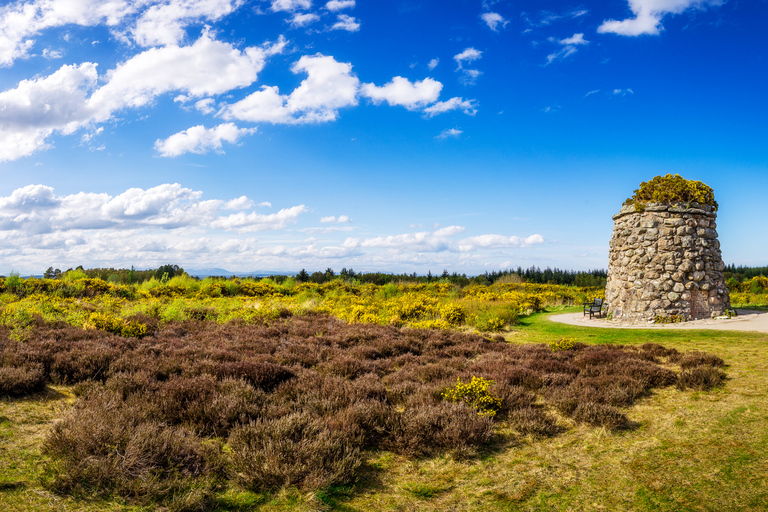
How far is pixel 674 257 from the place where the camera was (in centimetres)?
1402

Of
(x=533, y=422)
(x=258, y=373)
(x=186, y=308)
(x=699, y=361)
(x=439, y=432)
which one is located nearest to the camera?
(x=439, y=432)

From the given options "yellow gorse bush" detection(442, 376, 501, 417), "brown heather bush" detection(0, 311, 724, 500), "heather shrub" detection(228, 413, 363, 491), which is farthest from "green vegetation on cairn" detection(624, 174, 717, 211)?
"heather shrub" detection(228, 413, 363, 491)

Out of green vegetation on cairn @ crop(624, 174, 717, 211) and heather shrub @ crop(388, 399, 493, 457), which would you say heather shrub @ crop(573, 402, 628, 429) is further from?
green vegetation on cairn @ crop(624, 174, 717, 211)

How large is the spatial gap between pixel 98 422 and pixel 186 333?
7.97 m

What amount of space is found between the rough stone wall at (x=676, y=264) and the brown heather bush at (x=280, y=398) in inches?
206

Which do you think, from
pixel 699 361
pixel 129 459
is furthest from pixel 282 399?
pixel 699 361

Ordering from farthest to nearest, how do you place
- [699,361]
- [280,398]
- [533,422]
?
[699,361] → [280,398] → [533,422]

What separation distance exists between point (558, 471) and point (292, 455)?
276 cm

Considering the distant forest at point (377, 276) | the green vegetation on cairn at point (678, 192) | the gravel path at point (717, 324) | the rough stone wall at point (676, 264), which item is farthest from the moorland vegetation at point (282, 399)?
the distant forest at point (377, 276)

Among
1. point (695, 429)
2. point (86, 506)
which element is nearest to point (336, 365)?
point (86, 506)

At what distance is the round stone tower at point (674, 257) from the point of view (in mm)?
14047

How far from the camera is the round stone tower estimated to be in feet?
46.1

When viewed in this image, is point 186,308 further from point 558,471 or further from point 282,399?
point 558,471

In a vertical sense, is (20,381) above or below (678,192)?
below
